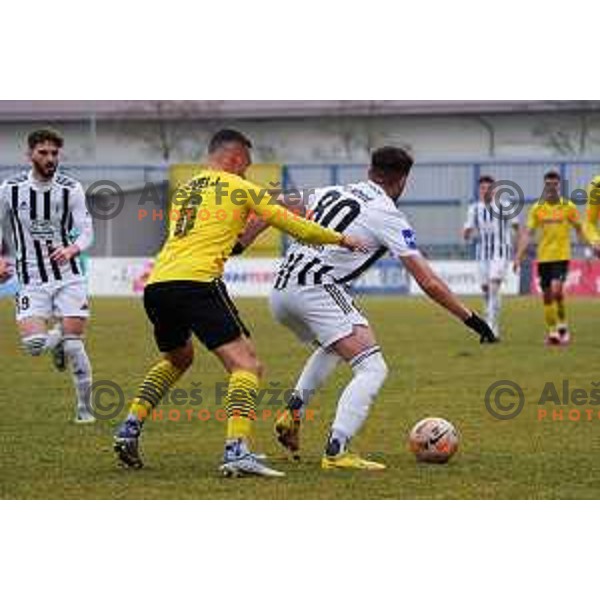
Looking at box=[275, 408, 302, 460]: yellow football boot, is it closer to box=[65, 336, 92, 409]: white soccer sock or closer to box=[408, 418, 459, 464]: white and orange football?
box=[408, 418, 459, 464]: white and orange football

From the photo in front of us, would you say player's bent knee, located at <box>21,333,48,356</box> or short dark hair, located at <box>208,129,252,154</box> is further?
player's bent knee, located at <box>21,333,48,356</box>

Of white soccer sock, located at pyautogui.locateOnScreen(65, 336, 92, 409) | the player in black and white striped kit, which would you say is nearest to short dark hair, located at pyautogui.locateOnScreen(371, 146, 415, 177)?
the player in black and white striped kit

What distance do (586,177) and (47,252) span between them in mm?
33727

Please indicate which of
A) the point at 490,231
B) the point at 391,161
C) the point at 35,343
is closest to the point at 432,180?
the point at 490,231

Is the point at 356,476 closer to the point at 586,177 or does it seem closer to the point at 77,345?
the point at 77,345

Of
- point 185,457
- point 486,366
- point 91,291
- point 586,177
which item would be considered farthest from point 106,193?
point 185,457

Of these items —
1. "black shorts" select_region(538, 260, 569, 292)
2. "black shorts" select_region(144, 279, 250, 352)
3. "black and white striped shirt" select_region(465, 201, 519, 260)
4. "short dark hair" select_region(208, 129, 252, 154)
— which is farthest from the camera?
"black and white striped shirt" select_region(465, 201, 519, 260)

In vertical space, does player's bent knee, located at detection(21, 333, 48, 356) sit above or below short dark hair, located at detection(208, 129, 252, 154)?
below

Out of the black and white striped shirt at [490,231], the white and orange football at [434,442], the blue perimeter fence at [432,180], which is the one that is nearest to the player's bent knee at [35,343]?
the white and orange football at [434,442]

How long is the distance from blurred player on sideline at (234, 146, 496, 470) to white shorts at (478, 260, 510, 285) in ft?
45.3

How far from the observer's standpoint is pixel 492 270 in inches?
918

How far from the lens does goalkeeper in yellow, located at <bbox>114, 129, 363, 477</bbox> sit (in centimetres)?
879

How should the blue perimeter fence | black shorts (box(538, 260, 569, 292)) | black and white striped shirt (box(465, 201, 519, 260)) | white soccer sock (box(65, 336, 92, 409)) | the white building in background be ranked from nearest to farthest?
1. white soccer sock (box(65, 336, 92, 409))
2. black shorts (box(538, 260, 569, 292))
3. black and white striped shirt (box(465, 201, 519, 260))
4. the blue perimeter fence
5. the white building in background

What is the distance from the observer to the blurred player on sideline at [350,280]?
9.24 m
